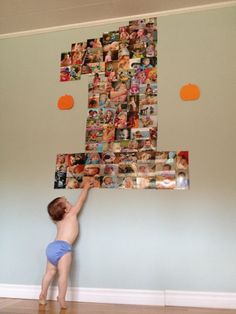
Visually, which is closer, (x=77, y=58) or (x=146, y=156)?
(x=146, y=156)

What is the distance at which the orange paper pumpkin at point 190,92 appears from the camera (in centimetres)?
210

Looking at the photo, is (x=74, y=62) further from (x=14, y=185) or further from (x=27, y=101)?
(x=14, y=185)

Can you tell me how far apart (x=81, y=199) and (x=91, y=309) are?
67cm

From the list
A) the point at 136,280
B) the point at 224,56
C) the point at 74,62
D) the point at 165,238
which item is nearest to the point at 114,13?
the point at 74,62

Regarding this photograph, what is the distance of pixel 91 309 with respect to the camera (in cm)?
175

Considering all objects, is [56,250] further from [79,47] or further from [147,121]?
[79,47]

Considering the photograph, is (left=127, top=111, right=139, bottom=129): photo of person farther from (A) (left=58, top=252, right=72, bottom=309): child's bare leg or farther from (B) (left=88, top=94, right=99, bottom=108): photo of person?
(A) (left=58, top=252, right=72, bottom=309): child's bare leg

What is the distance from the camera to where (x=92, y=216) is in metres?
2.08

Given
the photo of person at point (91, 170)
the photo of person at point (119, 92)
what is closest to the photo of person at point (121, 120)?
the photo of person at point (119, 92)

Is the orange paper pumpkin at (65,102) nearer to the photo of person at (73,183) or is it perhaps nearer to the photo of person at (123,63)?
the photo of person at (123,63)

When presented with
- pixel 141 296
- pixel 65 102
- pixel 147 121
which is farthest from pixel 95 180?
pixel 141 296

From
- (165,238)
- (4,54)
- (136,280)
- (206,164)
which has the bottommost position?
(136,280)

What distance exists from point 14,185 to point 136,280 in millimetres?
1104

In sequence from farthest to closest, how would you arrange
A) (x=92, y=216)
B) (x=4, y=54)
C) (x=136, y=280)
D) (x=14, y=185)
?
(x=4, y=54) → (x=14, y=185) → (x=92, y=216) → (x=136, y=280)
